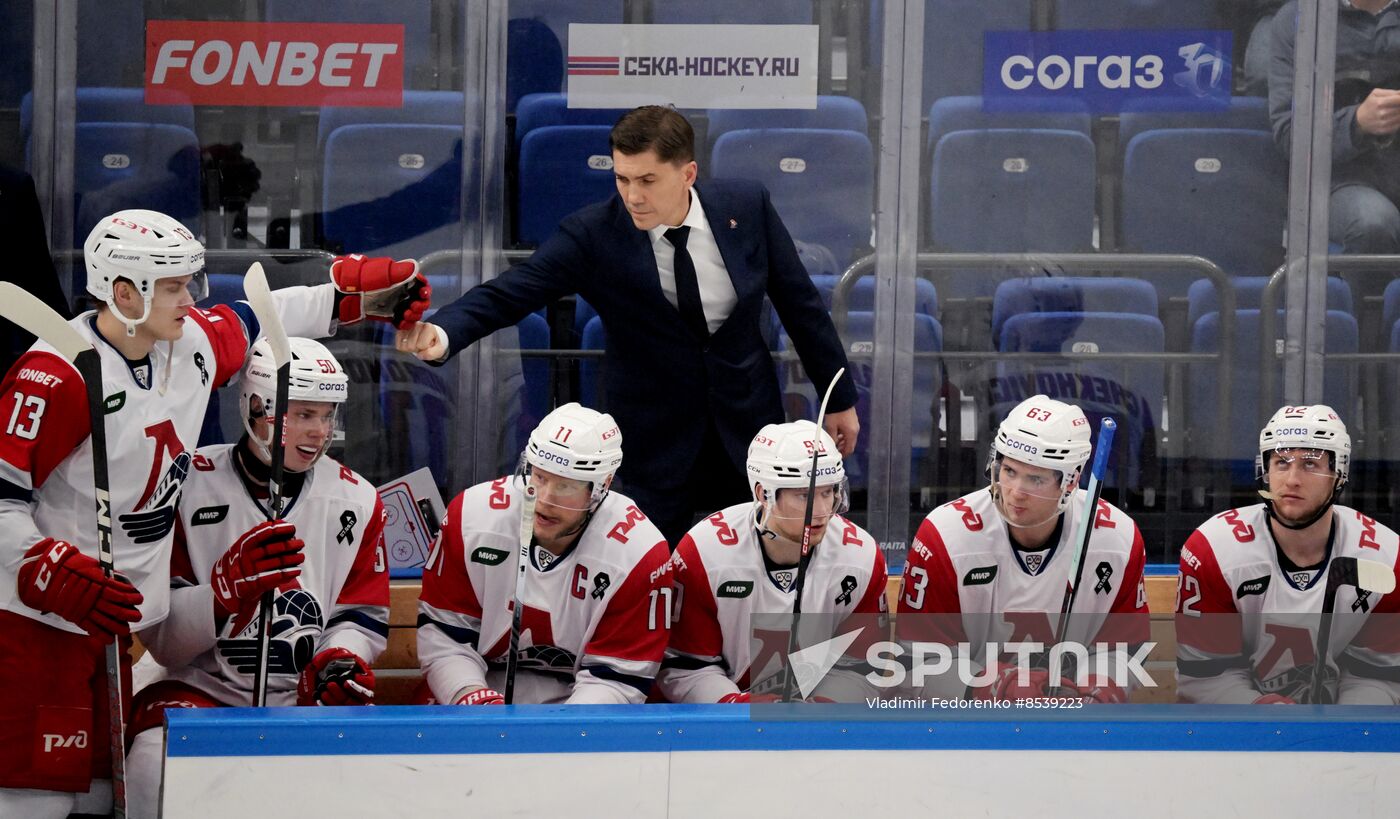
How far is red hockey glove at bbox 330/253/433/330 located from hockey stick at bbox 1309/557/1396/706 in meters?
1.96

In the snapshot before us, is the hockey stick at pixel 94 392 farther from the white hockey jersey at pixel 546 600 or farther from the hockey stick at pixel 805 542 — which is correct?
the hockey stick at pixel 805 542

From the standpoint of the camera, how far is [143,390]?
9.84ft

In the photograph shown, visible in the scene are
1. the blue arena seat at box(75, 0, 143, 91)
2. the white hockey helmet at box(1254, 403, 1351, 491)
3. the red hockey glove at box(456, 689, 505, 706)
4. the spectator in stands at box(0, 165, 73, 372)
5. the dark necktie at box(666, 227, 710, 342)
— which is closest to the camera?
the red hockey glove at box(456, 689, 505, 706)

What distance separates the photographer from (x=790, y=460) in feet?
10.8

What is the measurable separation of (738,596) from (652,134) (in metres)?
0.97

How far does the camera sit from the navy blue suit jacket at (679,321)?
11.8 ft

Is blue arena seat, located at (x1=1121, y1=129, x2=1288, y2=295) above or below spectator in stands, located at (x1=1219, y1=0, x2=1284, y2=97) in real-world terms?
below

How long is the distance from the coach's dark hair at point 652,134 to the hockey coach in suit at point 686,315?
0.27 feet

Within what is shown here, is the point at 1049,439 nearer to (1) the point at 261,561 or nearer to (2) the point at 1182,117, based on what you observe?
(2) the point at 1182,117

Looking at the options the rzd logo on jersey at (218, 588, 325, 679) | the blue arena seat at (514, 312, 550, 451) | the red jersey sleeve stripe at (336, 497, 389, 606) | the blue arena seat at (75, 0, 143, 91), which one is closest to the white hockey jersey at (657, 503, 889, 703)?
the red jersey sleeve stripe at (336, 497, 389, 606)

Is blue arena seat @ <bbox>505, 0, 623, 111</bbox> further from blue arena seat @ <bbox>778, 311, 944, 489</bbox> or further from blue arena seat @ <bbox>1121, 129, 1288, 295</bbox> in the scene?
blue arena seat @ <bbox>1121, 129, 1288, 295</bbox>

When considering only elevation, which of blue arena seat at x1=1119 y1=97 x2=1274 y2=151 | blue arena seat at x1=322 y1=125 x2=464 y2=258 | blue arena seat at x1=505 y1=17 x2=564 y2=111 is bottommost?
blue arena seat at x1=322 y1=125 x2=464 y2=258

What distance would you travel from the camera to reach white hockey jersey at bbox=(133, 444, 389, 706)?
10.7 feet

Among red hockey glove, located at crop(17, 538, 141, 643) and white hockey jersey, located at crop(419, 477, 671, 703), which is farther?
white hockey jersey, located at crop(419, 477, 671, 703)
